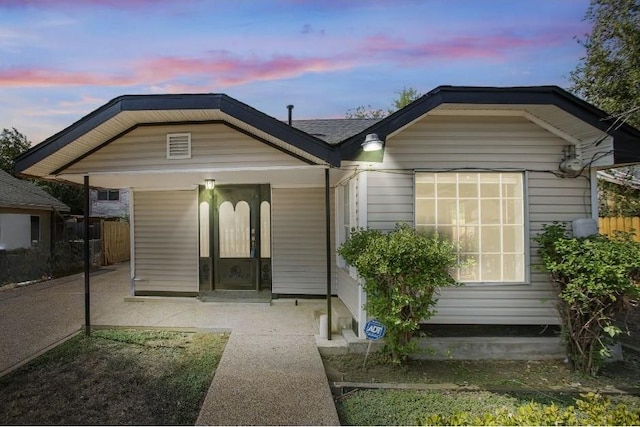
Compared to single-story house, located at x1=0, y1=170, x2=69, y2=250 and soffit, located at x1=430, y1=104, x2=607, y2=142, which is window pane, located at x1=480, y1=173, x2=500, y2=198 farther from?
single-story house, located at x1=0, y1=170, x2=69, y2=250

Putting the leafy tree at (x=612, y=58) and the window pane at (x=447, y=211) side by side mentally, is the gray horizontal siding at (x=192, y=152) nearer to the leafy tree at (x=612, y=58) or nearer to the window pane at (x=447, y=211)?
the window pane at (x=447, y=211)

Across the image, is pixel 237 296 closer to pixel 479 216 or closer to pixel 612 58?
pixel 479 216

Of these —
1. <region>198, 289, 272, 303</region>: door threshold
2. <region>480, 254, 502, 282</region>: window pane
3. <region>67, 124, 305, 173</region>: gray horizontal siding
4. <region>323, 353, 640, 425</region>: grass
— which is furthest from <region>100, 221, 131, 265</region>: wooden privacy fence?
<region>480, 254, 502, 282</region>: window pane

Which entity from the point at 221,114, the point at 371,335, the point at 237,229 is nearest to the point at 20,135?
the point at 237,229

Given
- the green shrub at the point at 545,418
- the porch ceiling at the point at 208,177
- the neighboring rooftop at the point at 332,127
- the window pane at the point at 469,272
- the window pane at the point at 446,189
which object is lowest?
the green shrub at the point at 545,418

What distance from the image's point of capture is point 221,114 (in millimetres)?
5258

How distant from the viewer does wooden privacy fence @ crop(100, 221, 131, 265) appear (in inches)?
554

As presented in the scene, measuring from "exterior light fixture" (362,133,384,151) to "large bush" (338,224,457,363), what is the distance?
1.07m

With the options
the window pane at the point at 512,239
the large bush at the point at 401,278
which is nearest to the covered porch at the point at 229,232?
the large bush at the point at 401,278

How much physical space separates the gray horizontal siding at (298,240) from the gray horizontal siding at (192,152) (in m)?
2.10

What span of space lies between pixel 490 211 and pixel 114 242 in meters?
14.4

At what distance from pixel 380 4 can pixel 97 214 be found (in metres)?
21.9

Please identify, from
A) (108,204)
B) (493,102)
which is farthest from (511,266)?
(108,204)

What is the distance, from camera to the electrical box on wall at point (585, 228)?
485cm
